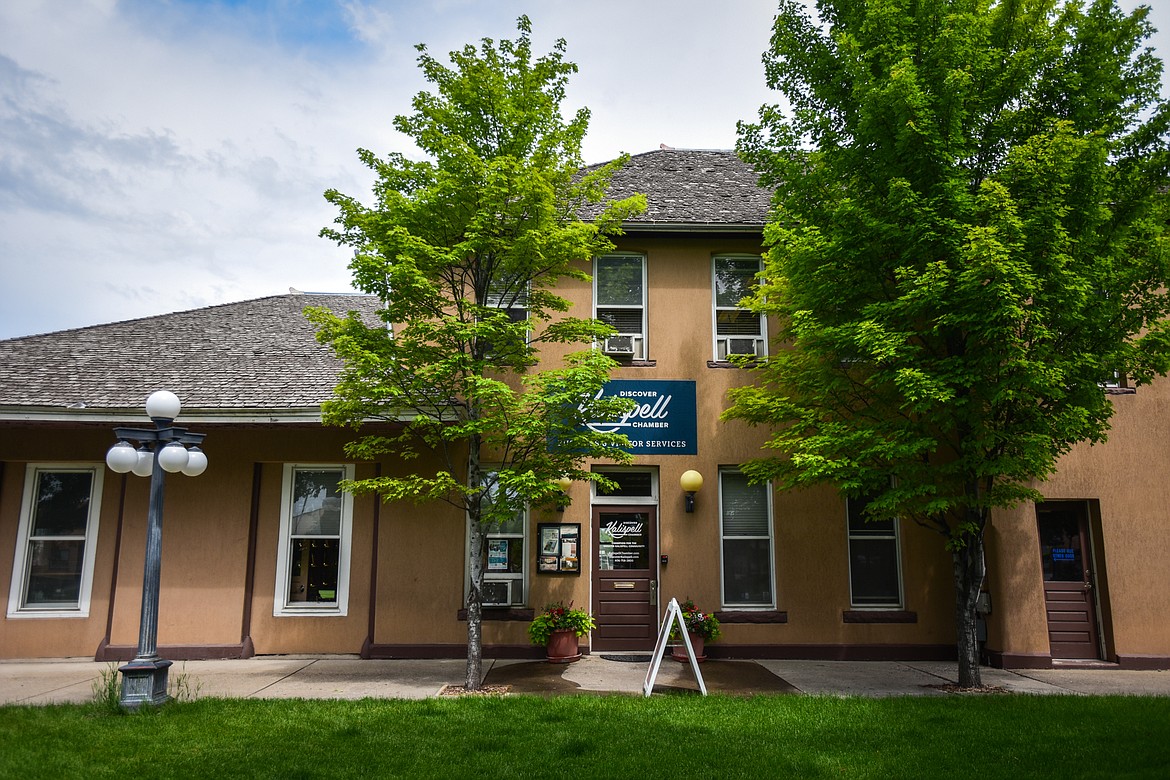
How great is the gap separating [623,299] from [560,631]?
5341 millimetres

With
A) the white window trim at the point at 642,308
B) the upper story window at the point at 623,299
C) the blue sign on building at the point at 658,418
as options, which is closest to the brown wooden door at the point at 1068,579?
the blue sign on building at the point at 658,418

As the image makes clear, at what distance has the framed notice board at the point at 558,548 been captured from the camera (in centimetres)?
1132

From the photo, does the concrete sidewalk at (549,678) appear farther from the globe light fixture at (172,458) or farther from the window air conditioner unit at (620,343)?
the window air conditioner unit at (620,343)

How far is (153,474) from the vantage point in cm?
817

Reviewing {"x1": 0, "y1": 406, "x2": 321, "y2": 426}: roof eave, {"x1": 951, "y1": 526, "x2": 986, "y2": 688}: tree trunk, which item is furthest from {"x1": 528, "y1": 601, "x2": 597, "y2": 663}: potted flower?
{"x1": 951, "y1": 526, "x2": 986, "y2": 688}: tree trunk

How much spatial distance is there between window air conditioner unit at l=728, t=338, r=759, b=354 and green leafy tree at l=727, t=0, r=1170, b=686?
2474mm

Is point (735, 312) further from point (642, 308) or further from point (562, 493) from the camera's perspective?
point (562, 493)

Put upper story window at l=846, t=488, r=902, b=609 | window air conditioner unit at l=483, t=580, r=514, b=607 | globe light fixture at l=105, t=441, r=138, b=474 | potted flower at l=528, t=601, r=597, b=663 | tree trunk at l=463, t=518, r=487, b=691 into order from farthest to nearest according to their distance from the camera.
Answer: upper story window at l=846, t=488, r=902, b=609, window air conditioner unit at l=483, t=580, r=514, b=607, potted flower at l=528, t=601, r=597, b=663, tree trunk at l=463, t=518, r=487, b=691, globe light fixture at l=105, t=441, r=138, b=474

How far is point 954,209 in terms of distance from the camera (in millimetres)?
8289

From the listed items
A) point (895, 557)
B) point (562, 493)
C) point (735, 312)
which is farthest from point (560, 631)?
point (735, 312)

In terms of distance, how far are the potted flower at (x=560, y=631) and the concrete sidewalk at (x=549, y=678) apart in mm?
213

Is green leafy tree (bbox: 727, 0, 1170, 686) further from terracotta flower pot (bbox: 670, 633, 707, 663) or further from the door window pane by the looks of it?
terracotta flower pot (bbox: 670, 633, 707, 663)

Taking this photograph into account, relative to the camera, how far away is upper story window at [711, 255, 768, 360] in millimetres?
12133

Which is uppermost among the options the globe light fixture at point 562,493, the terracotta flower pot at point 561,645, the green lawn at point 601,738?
the globe light fixture at point 562,493
